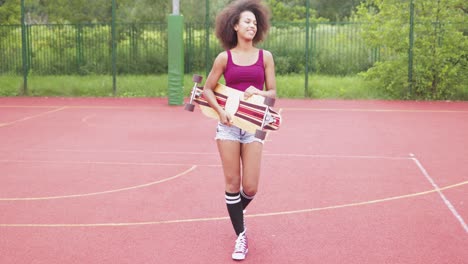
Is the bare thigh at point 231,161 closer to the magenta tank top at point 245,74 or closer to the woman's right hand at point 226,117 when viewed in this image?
the woman's right hand at point 226,117

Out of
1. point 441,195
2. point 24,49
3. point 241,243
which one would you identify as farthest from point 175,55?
point 241,243

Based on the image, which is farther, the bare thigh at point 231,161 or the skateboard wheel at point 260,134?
the bare thigh at point 231,161

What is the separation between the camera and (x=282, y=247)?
5.29 m

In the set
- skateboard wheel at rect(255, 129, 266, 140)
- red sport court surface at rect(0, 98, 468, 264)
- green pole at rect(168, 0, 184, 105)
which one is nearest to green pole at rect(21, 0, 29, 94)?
green pole at rect(168, 0, 184, 105)

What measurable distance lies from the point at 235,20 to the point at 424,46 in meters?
12.7

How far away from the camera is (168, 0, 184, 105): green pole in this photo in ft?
51.9

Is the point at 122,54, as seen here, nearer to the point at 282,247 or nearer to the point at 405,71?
the point at 405,71

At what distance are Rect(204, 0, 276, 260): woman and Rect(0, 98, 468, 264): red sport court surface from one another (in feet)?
1.58

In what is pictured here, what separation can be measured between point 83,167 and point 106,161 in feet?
1.58

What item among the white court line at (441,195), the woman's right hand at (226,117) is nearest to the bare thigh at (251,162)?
the woman's right hand at (226,117)

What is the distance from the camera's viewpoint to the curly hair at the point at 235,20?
5.10 meters

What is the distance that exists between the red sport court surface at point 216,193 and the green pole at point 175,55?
111 inches

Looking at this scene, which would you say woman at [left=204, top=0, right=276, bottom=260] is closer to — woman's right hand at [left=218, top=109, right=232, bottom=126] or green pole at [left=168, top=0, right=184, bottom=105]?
woman's right hand at [left=218, top=109, right=232, bottom=126]

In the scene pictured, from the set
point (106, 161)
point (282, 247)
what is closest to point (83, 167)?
point (106, 161)
